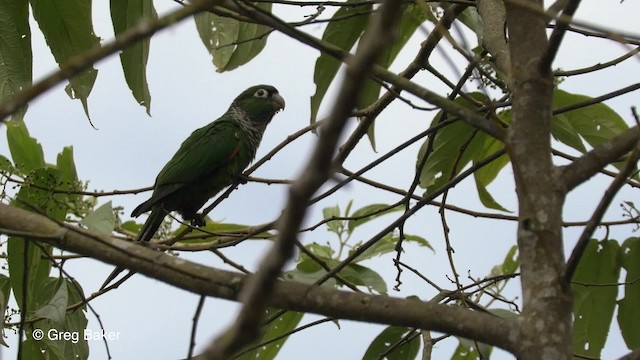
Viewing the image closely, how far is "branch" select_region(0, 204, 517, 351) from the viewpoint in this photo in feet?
5.24

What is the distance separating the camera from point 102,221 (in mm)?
2299

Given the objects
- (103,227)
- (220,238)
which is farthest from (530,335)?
(220,238)

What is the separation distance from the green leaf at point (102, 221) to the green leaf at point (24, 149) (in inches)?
57.1

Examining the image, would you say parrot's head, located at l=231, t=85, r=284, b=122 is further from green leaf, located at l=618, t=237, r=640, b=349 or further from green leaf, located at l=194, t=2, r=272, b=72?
green leaf, located at l=618, t=237, r=640, b=349

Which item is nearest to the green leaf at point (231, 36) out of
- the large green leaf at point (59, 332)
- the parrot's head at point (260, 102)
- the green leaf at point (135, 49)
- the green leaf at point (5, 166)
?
the green leaf at point (135, 49)

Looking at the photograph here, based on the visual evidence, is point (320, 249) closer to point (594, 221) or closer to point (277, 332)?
point (277, 332)

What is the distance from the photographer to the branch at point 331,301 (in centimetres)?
160

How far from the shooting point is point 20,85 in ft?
9.61

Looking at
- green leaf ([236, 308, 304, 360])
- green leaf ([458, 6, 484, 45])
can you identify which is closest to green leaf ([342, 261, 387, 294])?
green leaf ([236, 308, 304, 360])

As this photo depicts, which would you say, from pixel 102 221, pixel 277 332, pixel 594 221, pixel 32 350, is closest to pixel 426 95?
pixel 594 221

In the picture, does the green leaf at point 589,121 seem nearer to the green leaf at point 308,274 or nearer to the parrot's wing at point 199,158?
the green leaf at point 308,274

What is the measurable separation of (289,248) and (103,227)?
136 centimetres

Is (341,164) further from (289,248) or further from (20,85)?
(289,248)

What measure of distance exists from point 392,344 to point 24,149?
188cm
